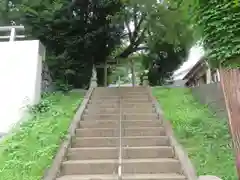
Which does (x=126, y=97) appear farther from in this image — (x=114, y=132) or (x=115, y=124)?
(x=114, y=132)

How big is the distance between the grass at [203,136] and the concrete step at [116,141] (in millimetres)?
353

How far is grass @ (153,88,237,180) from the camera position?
4.47 m

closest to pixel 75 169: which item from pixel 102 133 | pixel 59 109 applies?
pixel 102 133

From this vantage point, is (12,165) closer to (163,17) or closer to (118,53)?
(163,17)

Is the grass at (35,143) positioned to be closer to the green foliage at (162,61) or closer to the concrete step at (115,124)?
the concrete step at (115,124)

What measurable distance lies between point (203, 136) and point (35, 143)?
3055 mm

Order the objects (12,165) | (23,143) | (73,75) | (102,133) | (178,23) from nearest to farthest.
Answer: (12,165)
(23,143)
(102,133)
(178,23)
(73,75)

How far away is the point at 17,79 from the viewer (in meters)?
7.54

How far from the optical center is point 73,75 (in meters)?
12.1

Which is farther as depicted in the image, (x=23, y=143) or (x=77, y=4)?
(x=77, y=4)

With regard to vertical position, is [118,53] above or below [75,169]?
above

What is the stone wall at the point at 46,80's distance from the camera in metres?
9.24

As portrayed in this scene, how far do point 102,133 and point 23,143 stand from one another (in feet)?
5.24

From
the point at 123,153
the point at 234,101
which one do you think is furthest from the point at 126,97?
the point at 234,101
